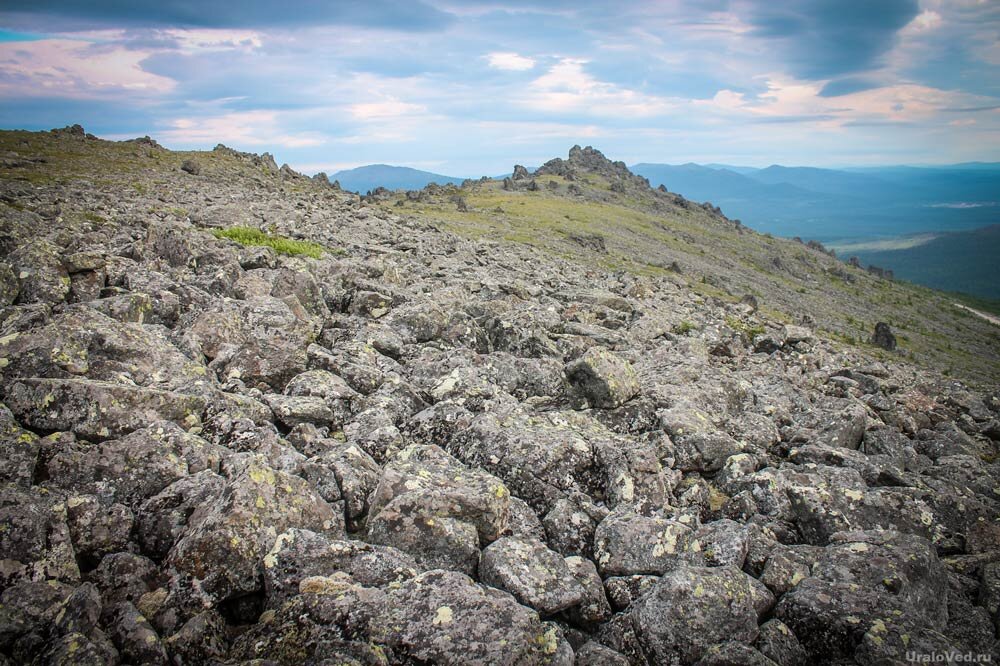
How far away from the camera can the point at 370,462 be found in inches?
363

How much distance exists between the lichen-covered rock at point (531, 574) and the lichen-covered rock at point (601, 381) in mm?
4898

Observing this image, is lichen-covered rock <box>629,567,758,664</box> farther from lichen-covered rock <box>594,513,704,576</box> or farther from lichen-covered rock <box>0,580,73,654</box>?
lichen-covered rock <box>0,580,73,654</box>

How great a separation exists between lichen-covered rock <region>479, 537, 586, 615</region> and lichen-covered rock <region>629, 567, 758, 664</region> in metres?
0.89

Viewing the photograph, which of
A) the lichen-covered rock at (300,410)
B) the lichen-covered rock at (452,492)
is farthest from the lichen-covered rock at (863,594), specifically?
the lichen-covered rock at (300,410)

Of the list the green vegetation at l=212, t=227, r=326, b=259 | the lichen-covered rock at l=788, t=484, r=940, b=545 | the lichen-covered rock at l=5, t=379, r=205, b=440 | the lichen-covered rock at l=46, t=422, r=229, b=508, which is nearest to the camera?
the lichen-covered rock at l=46, t=422, r=229, b=508

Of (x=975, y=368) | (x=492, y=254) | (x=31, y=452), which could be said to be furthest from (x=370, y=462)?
(x=975, y=368)

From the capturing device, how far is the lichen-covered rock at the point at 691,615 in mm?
6496

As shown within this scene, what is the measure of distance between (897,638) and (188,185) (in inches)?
2562

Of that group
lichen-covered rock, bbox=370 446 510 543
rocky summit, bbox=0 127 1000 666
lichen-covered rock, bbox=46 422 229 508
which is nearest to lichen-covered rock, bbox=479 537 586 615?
rocky summit, bbox=0 127 1000 666

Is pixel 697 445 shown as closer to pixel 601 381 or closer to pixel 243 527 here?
pixel 601 381

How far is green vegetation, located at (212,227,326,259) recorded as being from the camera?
27.4 metres

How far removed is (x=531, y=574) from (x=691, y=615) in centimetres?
207

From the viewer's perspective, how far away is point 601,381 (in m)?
11.9

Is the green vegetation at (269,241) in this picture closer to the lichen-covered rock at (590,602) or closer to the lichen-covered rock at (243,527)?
the lichen-covered rock at (243,527)
